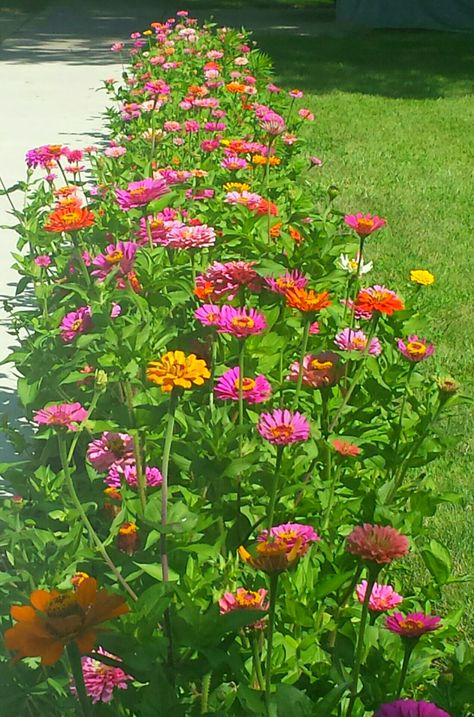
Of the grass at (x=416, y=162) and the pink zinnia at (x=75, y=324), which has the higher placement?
the pink zinnia at (x=75, y=324)

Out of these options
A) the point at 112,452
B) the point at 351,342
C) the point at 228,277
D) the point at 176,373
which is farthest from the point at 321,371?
the point at 176,373

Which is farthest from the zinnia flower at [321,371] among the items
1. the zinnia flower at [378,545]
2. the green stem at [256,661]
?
the zinnia flower at [378,545]

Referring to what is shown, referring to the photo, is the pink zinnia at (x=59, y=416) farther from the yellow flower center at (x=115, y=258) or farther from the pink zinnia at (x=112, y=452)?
the yellow flower center at (x=115, y=258)

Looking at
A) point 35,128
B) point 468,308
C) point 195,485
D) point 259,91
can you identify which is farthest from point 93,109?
point 195,485

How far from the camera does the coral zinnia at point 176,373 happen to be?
1560mm

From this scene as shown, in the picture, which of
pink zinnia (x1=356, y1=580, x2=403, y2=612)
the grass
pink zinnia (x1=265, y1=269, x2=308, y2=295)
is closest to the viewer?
pink zinnia (x1=356, y1=580, x2=403, y2=612)

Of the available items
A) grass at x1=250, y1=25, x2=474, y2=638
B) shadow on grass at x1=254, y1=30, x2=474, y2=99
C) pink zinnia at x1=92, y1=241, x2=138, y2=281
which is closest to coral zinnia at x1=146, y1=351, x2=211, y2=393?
pink zinnia at x1=92, y1=241, x2=138, y2=281

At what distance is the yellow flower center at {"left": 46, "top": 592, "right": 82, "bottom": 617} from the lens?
4.00 feet

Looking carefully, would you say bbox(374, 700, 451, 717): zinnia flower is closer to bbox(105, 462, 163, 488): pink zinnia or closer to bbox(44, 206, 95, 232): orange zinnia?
bbox(105, 462, 163, 488): pink zinnia

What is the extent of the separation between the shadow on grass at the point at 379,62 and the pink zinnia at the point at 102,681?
28.1 ft

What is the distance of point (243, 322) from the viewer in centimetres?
193

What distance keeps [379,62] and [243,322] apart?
10330 mm

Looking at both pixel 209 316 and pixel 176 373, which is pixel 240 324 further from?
pixel 176 373

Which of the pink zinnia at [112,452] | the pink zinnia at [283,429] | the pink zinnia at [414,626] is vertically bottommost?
the pink zinnia at [112,452]
